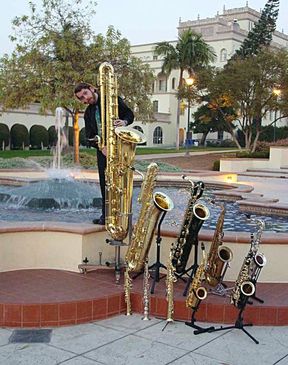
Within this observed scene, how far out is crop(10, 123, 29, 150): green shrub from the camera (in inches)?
1388

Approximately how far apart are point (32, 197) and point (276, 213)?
4290 mm

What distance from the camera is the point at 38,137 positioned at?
120ft

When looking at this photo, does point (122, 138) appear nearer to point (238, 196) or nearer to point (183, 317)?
point (183, 317)

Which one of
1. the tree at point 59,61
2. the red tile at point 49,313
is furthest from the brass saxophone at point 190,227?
the tree at point 59,61

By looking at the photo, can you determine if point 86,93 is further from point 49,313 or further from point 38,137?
point 38,137

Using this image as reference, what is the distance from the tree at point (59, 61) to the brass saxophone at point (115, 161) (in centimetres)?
1720

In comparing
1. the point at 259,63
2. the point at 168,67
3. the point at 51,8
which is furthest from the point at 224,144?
the point at 51,8

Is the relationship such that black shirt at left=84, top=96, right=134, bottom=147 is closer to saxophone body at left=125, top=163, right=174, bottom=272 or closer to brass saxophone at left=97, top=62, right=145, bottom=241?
brass saxophone at left=97, top=62, right=145, bottom=241

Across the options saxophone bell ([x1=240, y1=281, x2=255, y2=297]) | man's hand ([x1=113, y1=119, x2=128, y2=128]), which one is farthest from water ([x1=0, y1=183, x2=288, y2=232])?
saxophone bell ([x1=240, y1=281, x2=255, y2=297])

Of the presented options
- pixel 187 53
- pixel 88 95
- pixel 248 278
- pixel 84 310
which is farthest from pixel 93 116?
pixel 187 53

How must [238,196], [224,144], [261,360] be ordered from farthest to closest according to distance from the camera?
[224,144]
[238,196]
[261,360]

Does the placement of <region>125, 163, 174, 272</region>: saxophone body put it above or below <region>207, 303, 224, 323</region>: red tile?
above

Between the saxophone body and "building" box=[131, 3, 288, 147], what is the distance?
146 ft

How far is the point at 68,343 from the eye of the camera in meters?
3.87
